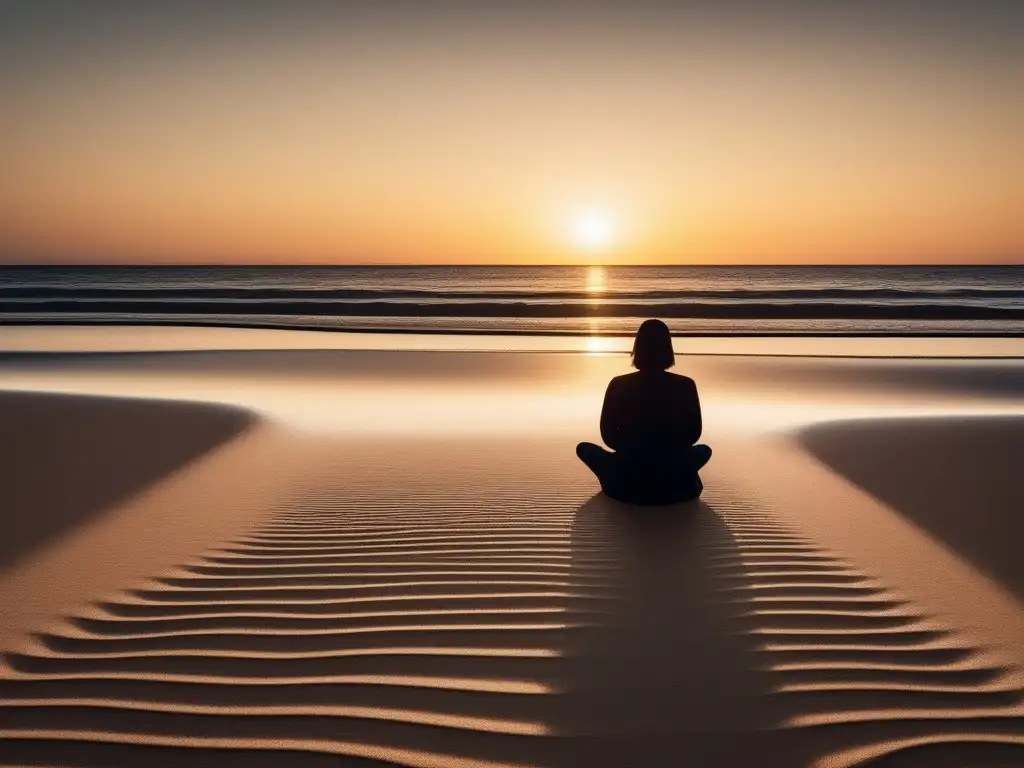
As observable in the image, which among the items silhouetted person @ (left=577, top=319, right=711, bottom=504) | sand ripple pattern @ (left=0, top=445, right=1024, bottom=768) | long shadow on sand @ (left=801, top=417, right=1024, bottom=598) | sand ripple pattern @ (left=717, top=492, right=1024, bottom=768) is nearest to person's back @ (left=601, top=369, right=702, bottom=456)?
silhouetted person @ (left=577, top=319, right=711, bottom=504)

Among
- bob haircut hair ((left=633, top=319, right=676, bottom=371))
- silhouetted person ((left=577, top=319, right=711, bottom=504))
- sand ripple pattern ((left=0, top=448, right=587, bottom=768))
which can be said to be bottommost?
sand ripple pattern ((left=0, top=448, right=587, bottom=768))

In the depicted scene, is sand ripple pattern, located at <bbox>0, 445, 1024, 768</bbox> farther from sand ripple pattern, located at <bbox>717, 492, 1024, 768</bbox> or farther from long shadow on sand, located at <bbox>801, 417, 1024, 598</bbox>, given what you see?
long shadow on sand, located at <bbox>801, 417, 1024, 598</bbox>

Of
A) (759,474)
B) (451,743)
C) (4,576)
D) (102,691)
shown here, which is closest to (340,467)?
(4,576)

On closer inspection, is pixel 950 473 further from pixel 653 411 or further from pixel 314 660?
pixel 314 660

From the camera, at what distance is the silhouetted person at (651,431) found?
4723 mm

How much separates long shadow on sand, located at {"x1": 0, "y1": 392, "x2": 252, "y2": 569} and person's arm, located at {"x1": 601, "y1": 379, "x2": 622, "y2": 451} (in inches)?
126

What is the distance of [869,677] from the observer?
9.38ft

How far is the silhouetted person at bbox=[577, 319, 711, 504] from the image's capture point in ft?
15.5

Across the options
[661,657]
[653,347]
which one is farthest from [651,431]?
[661,657]

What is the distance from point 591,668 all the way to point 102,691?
66.1 inches

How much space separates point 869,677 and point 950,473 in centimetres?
386

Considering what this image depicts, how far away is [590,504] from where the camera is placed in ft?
17.3

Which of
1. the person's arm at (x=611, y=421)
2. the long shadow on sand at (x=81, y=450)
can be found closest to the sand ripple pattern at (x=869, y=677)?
the person's arm at (x=611, y=421)

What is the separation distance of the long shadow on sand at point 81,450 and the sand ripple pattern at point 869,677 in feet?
12.4
